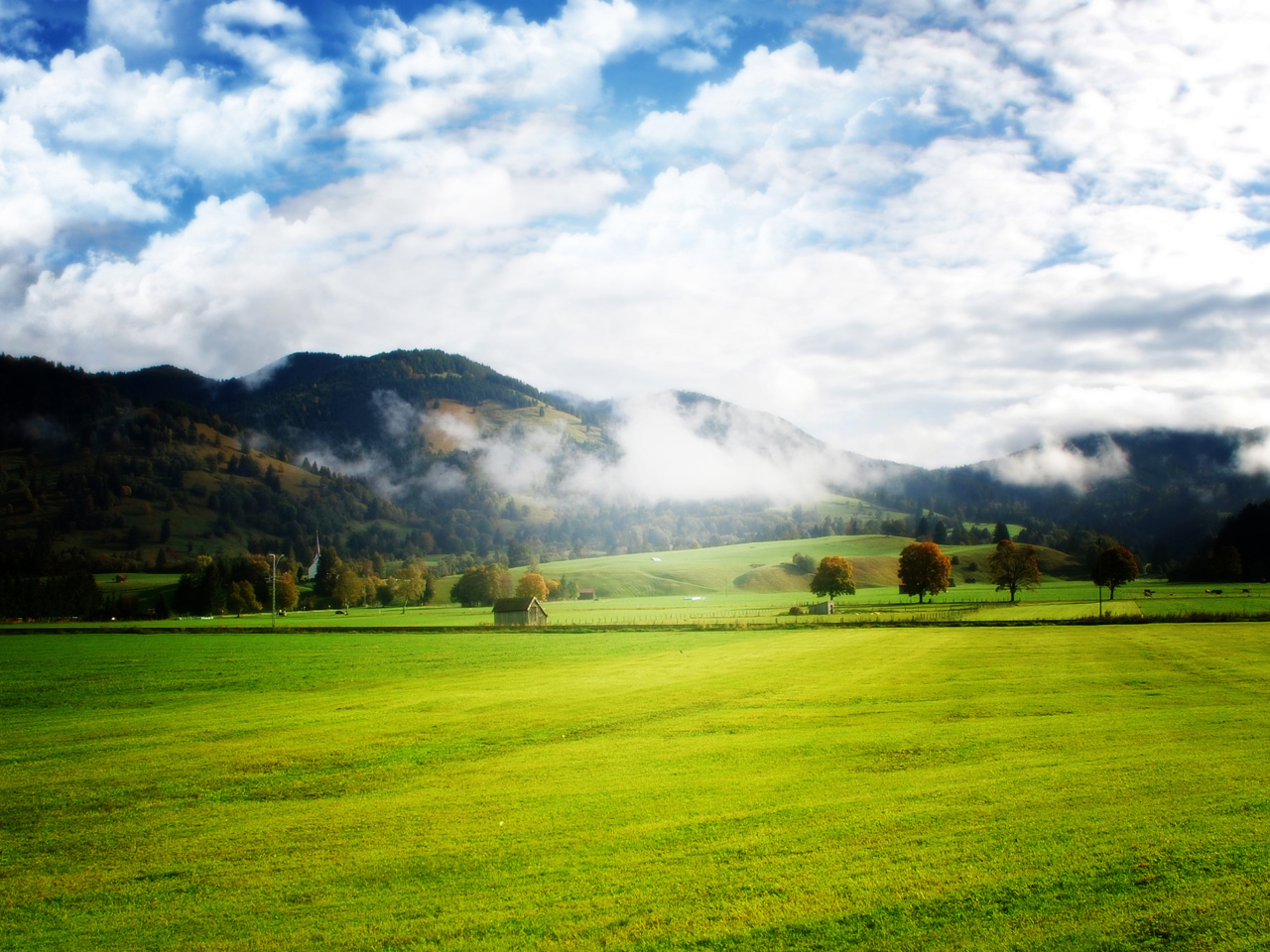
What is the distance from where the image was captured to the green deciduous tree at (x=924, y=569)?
118 m

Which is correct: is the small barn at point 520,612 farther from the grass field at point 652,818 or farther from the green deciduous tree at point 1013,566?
the green deciduous tree at point 1013,566

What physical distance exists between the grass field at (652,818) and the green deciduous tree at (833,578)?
3587 inches

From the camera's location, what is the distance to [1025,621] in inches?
2709

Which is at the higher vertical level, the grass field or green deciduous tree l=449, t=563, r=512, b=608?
the grass field

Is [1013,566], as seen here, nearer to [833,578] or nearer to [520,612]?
[833,578]

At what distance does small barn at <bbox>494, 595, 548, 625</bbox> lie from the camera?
89062mm

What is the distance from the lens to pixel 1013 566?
115312mm

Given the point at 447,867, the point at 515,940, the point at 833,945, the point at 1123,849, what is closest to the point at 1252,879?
the point at 1123,849

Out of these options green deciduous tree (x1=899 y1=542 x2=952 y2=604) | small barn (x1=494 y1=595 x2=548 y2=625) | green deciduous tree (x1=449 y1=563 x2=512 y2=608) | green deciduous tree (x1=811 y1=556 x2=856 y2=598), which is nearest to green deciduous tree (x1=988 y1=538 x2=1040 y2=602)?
green deciduous tree (x1=899 y1=542 x2=952 y2=604)

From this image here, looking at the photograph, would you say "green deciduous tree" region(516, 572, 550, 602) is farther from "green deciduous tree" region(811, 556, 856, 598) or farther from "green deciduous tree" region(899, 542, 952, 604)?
"green deciduous tree" region(899, 542, 952, 604)

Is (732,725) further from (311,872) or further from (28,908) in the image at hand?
(28,908)

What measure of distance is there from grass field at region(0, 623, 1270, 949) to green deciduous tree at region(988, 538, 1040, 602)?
3579 inches

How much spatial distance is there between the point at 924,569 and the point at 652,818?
11378cm

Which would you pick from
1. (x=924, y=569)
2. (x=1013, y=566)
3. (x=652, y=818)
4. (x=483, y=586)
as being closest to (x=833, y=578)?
(x=924, y=569)
